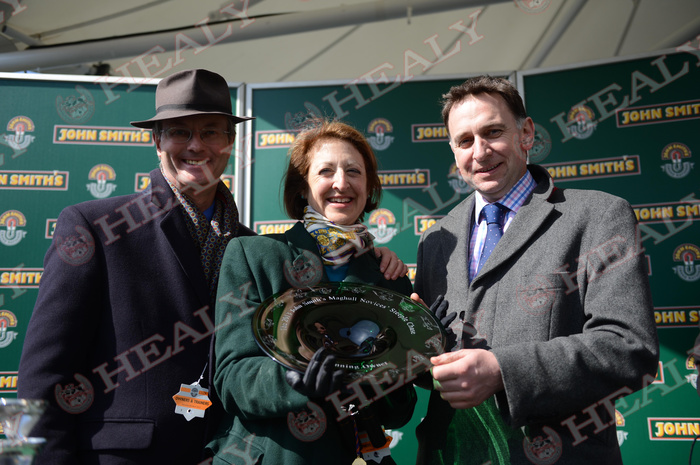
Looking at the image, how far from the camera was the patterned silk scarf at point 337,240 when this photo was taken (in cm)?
229

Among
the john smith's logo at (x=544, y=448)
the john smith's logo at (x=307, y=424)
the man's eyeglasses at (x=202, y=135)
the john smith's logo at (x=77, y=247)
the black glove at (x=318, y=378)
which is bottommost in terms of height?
the john smith's logo at (x=544, y=448)

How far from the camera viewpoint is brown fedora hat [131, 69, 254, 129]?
251cm

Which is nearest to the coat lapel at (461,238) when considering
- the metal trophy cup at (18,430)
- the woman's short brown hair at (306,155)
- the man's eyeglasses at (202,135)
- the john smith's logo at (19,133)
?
the woman's short brown hair at (306,155)

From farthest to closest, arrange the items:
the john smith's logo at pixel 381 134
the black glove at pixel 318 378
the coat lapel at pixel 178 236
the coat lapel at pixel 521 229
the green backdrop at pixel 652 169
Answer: the john smith's logo at pixel 381 134
the green backdrop at pixel 652 169
the coat lapel at pixel 178 236
the coat lapel at pixel 521 229
the black glove at pixel 318 378

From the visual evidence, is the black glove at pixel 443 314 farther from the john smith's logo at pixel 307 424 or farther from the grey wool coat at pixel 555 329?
the john smith's logo at pixel 307 424

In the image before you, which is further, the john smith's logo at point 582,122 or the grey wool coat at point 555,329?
the john smith's logo at point 582,122

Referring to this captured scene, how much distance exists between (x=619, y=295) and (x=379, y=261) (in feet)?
3.25

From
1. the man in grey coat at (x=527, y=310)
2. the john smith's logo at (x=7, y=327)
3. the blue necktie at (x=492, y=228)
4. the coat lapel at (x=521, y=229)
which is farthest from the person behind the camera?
the john smith's logo at (x=7, y=327)

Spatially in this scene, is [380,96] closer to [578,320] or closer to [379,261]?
[379,261]

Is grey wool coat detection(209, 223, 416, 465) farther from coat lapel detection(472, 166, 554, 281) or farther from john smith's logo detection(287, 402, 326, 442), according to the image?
coat lapel detection(472, 166, 554, 281)

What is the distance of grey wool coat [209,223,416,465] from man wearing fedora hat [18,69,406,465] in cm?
10

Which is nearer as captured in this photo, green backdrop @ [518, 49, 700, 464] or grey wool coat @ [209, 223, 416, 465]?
grey wool coat @ [209, 223, 416, 465]

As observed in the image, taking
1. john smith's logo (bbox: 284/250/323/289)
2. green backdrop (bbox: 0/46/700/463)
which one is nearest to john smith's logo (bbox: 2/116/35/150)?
green backdrop (bbox: 0/46/700/463)

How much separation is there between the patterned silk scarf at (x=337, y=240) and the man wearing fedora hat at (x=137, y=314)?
18.0 inches
